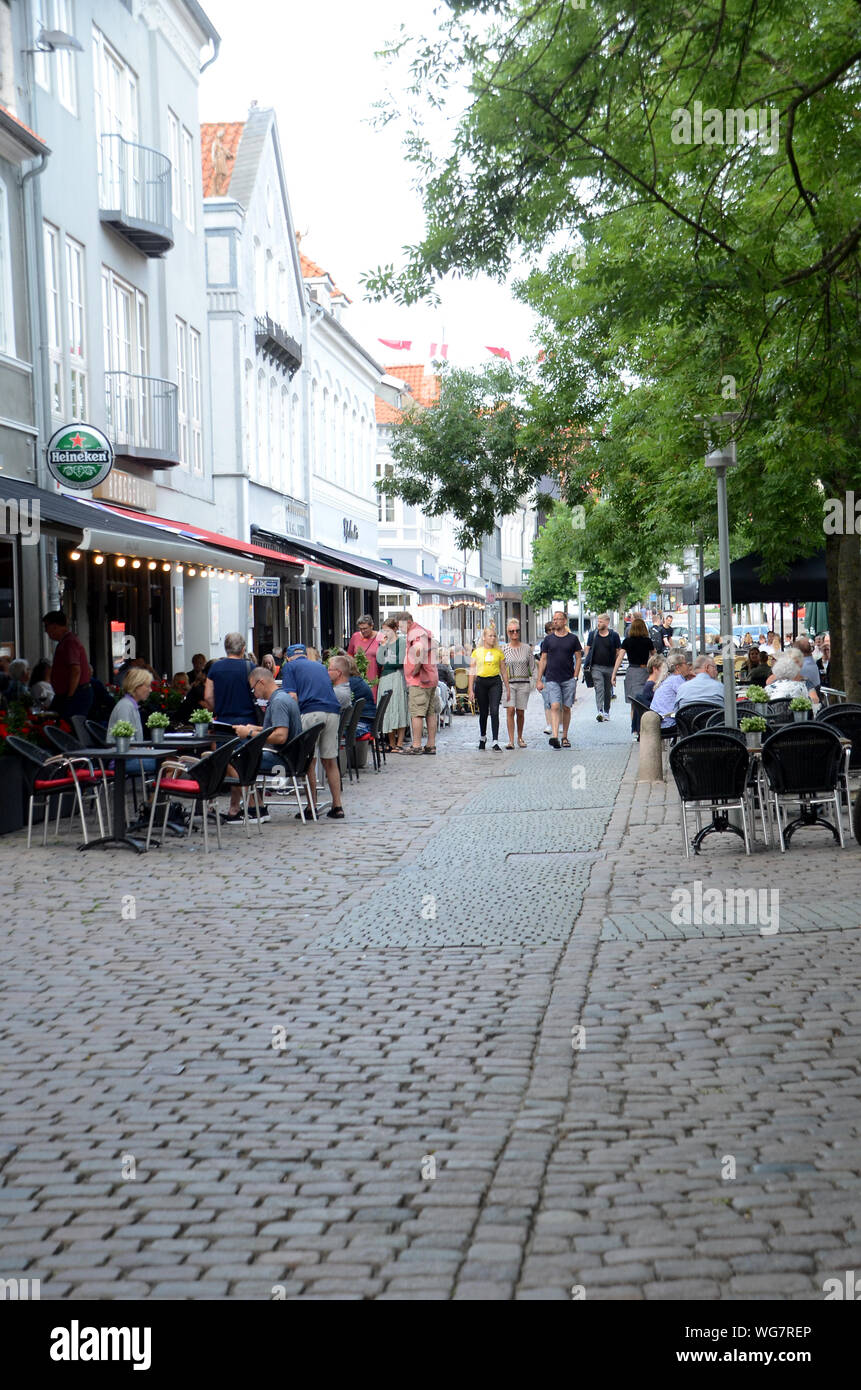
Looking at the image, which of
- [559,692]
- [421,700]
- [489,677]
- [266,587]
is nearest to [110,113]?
[266,587]

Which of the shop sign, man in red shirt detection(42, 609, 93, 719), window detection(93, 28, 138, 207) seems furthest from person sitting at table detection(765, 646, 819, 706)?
window detection(93, 28, 138, 207)

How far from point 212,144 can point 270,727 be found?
2463 centimetres

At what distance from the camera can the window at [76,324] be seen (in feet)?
67.5

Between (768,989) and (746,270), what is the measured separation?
14.6 feet

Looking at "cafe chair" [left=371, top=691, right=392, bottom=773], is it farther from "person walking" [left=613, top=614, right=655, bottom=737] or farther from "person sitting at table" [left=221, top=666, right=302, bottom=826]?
"person sitting at table" [left=221, top=666, right=302, bottom=826]

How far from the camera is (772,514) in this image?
63.5 ft

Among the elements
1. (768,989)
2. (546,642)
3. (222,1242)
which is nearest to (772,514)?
(546,642)

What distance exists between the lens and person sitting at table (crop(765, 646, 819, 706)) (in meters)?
16.6

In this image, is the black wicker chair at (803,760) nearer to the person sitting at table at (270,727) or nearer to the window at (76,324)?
the person sitting at table at (270,727)

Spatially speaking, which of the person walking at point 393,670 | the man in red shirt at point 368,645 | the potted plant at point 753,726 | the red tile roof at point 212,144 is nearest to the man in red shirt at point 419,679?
the person walking at point 393,670

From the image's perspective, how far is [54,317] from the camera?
65.6 feet

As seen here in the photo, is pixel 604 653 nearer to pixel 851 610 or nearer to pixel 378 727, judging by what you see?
pixel 378 727

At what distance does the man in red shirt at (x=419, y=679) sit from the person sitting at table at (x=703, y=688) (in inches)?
236
